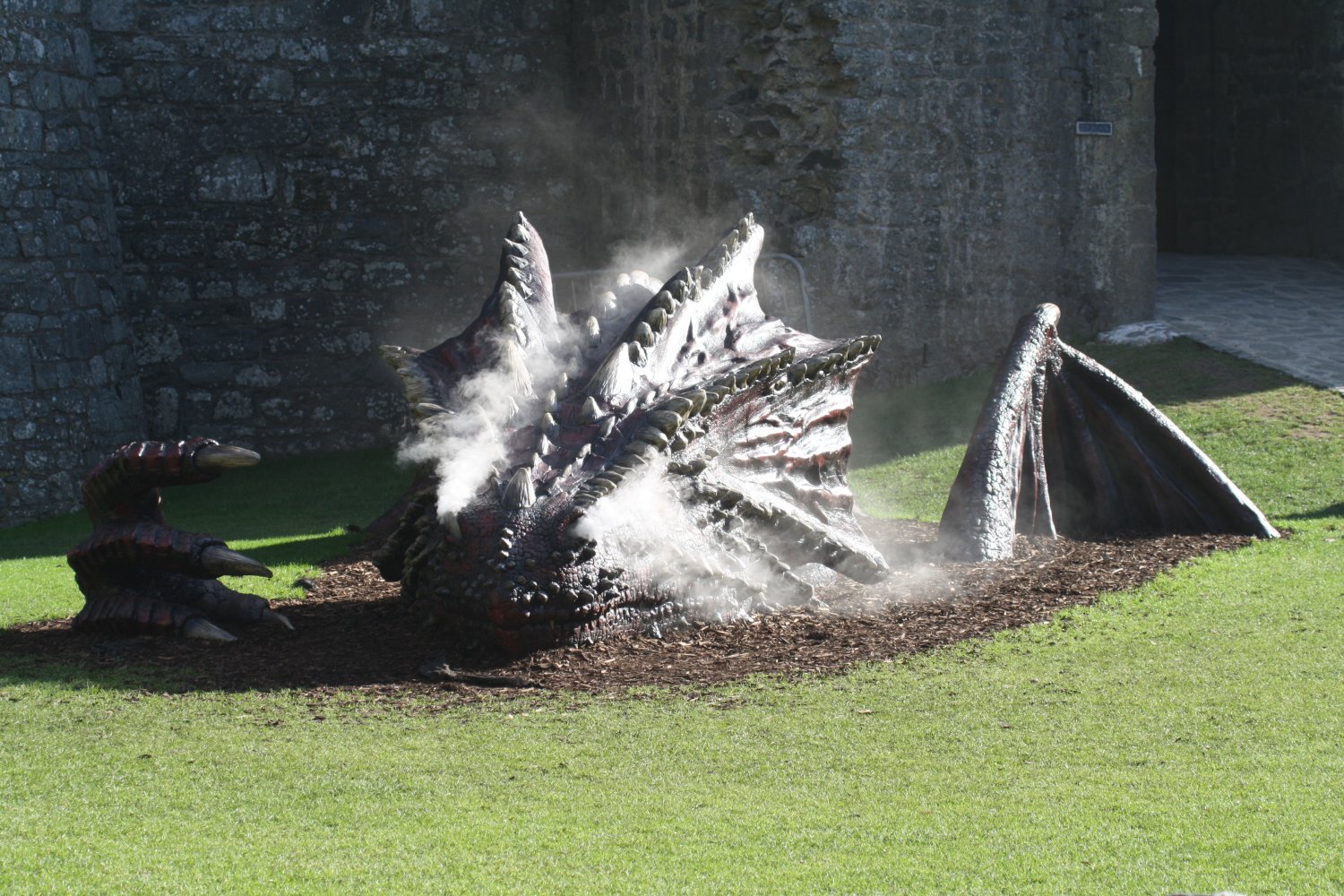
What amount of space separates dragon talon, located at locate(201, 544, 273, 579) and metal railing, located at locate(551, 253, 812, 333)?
5.85 m

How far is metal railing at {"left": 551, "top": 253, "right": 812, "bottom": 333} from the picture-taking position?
35.4 ft

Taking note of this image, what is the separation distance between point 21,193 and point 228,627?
5.47m

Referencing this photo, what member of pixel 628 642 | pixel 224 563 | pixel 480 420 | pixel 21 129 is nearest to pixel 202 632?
pixel 224 563

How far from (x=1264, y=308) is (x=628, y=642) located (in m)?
10.1

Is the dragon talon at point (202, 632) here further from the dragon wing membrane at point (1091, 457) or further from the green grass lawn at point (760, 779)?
the dragon wing membrane at point (1091, 457)

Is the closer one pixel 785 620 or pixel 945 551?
pixel 785 620

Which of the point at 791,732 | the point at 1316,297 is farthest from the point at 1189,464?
the point at 1316,297

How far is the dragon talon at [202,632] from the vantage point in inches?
194

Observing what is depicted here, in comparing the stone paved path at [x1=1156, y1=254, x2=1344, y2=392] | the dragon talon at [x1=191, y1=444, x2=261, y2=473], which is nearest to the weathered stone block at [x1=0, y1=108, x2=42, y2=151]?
the dragon talon at [x1=191, y1=444, x2=261, y2=473]

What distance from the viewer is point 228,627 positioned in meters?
5.11

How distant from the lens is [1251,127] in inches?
642

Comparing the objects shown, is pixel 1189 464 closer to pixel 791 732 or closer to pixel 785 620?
pixel 785 620

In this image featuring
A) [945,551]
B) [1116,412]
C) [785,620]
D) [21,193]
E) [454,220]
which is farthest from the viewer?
[454,220]

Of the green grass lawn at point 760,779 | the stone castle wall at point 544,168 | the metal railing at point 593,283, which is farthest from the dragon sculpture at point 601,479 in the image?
the stone castle wall at point 544,168
